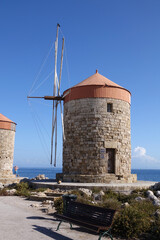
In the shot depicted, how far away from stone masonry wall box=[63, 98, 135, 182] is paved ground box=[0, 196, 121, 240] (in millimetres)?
7337

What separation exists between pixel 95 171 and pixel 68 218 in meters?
9.50

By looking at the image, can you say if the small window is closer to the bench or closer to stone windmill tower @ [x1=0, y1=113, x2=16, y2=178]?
the bench

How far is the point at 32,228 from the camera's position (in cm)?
687

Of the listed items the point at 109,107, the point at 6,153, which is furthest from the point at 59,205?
the point at 6,153

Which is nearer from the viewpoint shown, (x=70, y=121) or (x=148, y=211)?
(x=148, y=211)

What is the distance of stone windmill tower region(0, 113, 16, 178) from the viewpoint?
25.0 m

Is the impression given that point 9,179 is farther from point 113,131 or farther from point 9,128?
point 113,131

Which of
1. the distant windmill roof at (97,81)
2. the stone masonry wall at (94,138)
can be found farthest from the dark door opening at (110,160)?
the distant windmill roof at (97,81)

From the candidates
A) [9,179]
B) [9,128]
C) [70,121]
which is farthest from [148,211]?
[9,128]

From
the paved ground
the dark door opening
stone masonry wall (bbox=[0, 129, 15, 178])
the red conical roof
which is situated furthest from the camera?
stone masonry wall (bbox=[0, 129, 15, 178])

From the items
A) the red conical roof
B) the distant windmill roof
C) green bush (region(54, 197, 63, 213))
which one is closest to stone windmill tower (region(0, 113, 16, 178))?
the red conical roof

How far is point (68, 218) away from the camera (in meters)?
6.79

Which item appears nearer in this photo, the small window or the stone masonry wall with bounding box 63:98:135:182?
the stone masonry wall with bounding box 63:98:135:182

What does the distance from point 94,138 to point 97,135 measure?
0.93 feet
